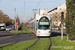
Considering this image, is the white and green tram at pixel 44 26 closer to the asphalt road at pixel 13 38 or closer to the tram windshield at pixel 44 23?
the tram windshield at pixel 44 23

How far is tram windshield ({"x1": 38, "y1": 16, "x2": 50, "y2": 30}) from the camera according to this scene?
21.5m

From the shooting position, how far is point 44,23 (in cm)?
2147

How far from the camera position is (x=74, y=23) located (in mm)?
15305

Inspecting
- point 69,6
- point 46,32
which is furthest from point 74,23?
point 46,32

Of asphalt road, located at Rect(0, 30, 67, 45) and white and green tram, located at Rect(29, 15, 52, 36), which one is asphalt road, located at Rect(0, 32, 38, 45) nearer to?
asphalt road, located at Rect(0, 30, 67, 45)

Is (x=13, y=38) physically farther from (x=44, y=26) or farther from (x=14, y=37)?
(x=44, y=26)

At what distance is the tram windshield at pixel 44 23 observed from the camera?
70.5 feet

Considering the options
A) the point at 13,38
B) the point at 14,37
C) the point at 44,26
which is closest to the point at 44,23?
the point at 44,26

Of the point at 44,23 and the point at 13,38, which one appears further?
the point at 13,38

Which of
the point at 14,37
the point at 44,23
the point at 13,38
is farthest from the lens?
the point at 14,37

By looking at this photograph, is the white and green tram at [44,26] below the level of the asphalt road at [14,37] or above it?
above

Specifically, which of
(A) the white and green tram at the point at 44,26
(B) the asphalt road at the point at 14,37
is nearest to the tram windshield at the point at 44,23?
(A) the white and green tram at the point at 44,26

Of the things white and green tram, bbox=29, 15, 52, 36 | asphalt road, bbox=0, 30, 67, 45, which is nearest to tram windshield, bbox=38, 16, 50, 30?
white and green tram, bbox=29, 15, 52, 36

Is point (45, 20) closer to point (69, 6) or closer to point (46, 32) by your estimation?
point (46, 32)
